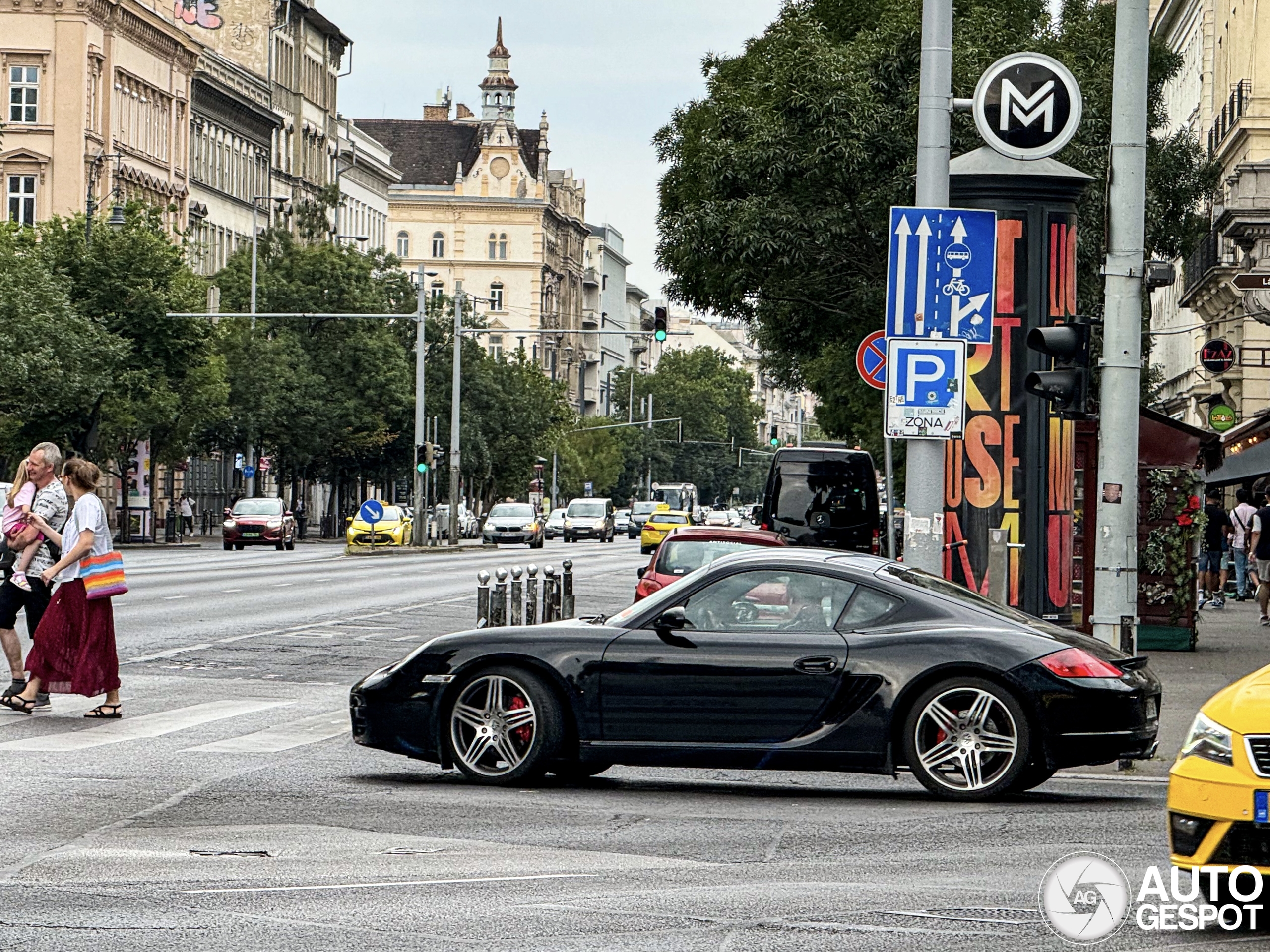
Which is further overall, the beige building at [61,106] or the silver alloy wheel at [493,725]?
the beige building at [61,106]

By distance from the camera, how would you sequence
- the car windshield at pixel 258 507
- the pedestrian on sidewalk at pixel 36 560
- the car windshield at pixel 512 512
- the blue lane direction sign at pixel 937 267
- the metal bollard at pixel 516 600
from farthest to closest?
1. the car windshield at pixel 512 512
2. the car windshield at pixel 258 507
3. the metal bollard at pixel 516 600
4. the pedestrian on sidewalk at pixel 36 560
5. the blue lane direction sign at pixel 937 267

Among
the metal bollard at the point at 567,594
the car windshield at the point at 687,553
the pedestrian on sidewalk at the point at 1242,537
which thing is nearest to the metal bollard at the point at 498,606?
the car windshield at the point at 687,553

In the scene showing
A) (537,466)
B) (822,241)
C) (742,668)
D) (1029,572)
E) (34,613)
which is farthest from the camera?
(537,466)

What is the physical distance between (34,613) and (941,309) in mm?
6654

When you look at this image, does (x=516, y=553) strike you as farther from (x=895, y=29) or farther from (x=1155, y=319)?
(x=895, y=29)

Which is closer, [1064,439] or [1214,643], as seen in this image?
[1064,439]

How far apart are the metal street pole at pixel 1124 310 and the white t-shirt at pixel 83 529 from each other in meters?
6.44

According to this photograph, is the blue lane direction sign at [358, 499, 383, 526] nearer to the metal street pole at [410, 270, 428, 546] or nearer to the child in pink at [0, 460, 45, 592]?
the metal street pole at [410, 270, 428, 546]

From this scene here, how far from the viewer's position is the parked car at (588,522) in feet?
308

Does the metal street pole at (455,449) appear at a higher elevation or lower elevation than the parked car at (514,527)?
higher

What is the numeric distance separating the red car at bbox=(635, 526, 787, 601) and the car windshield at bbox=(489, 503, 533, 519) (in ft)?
175

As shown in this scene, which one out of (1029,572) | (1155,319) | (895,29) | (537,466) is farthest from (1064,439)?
(537,466)

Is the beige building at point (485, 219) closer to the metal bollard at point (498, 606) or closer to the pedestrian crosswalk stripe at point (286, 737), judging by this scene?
the metal bollard at point (498, 606)

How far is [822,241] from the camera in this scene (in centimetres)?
2942
